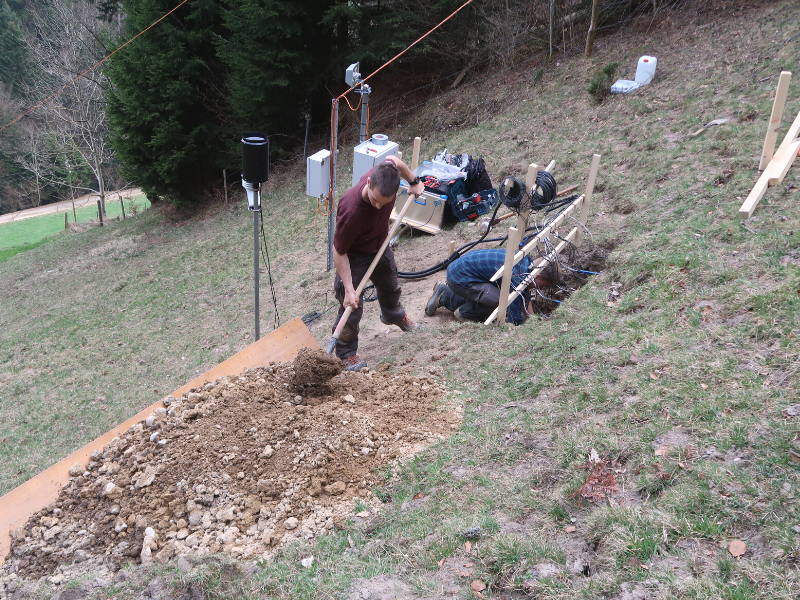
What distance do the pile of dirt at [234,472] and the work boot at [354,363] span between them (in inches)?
24.1

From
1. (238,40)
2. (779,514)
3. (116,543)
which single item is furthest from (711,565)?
(238,40)

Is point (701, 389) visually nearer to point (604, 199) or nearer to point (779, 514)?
point (779, 514)

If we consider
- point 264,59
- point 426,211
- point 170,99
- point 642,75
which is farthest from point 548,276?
point 170,99

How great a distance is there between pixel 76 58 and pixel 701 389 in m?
25.6

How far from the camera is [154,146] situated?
17.0 metres

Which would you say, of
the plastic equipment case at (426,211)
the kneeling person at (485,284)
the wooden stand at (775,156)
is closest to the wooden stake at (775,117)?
the wooden stand at (775,156)

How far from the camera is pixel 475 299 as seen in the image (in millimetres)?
5715

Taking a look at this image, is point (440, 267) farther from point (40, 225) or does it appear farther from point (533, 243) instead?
point (40, 225)

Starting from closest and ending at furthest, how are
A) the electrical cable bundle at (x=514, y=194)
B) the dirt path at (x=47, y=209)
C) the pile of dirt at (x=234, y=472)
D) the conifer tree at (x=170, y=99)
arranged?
the pile of dirt at (x=234, y=472)
the electrical cable bundle at (x=514, y=194)
the conifer tree at (x=170, y=99)
the dirt path at (x=47, y=209)

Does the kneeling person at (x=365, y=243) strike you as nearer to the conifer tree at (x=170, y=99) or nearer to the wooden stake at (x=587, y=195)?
the wooden stake at (x=587, y=195)

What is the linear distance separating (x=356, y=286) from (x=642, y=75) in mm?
8547

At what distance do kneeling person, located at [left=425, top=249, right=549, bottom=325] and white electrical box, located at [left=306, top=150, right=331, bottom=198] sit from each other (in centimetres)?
319

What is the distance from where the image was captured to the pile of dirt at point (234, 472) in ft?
11.1

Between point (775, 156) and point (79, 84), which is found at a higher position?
point (79, 84)
